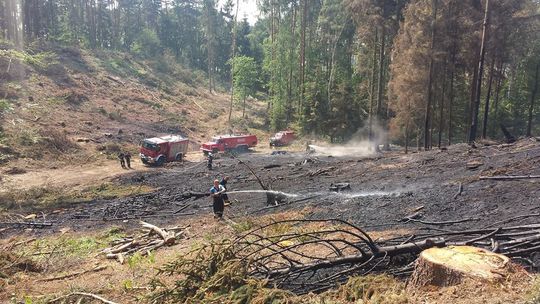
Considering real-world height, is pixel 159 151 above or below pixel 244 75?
below

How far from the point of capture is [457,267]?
4367mm

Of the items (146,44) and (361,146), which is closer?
(361,146)

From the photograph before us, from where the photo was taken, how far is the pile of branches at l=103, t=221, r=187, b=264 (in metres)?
10.6

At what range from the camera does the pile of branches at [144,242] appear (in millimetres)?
10617

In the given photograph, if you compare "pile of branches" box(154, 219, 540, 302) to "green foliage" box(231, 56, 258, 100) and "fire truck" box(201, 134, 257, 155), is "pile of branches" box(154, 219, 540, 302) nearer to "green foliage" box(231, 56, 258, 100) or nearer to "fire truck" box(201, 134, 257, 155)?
"fire truck" box(201, 134, 257, 155)

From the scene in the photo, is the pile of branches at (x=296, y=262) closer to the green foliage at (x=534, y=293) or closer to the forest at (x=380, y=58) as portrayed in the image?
the green foliage at (x=534, y=293)

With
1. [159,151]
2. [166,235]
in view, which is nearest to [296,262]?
[166,235]

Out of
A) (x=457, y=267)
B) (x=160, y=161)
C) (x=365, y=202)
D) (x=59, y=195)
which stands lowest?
(x=59, y=195)

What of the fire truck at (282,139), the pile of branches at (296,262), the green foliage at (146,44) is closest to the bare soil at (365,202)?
the pile of branches at (296,262)

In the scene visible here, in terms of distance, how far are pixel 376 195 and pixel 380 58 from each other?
2023 cm

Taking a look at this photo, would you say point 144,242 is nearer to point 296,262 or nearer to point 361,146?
point 296,262

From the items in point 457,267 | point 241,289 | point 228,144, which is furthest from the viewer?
point 228,144

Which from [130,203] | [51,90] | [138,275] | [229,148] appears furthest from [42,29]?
[138,275]

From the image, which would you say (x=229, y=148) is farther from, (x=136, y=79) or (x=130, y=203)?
(x=136, y=79)
